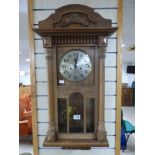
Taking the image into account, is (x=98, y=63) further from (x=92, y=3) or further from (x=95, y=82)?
(x=92, y=3)

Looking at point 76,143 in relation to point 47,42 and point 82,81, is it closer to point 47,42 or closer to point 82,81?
point 82,81

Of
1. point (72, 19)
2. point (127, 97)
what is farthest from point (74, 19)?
point (127, 97)

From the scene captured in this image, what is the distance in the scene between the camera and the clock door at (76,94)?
1.33 m

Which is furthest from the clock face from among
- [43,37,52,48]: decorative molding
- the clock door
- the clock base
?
the clock base

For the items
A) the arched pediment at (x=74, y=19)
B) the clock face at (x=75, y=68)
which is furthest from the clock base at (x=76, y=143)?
the arched pediment at (x=74, y=19)

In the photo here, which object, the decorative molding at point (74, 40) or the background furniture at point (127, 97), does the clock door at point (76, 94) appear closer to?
the decorative molding at point (74, 40)

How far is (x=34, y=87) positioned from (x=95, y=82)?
43 centimetres

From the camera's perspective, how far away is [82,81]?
1.33m

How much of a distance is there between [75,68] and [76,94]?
0.53 ft

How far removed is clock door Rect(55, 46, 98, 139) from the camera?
1.33 m

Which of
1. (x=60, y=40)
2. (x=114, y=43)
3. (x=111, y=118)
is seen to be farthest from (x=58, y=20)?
(x=111, y=118)

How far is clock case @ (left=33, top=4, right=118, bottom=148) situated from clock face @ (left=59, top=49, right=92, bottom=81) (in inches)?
0.9

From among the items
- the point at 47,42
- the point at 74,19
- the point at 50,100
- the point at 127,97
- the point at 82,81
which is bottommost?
the point at 127,97
